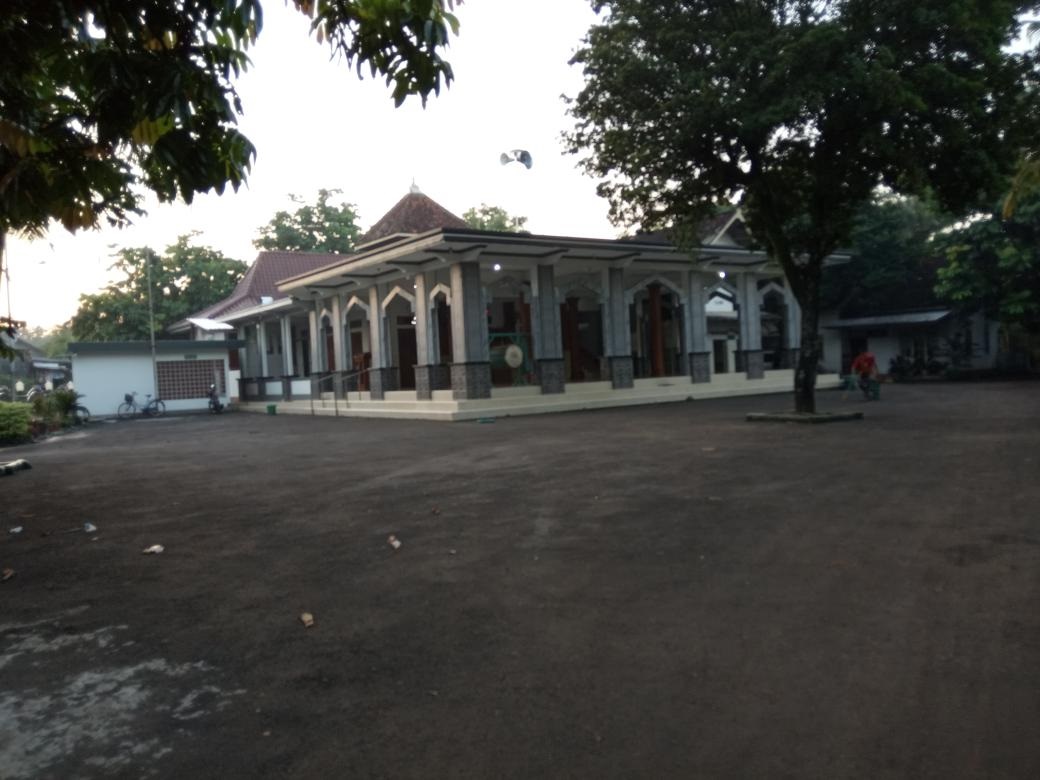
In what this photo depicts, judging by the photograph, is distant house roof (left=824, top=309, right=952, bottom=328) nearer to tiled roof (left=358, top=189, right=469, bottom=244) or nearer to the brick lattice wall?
tiled roof (left=358, top=189, right=469, bottom=244)

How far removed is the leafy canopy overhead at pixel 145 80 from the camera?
3359 mm

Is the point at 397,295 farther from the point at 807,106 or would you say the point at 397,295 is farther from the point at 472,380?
the point at 807,106

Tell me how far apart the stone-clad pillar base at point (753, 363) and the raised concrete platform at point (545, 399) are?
0.91 feet

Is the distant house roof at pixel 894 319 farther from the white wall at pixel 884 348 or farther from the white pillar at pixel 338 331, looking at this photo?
the white pillar at pixel 338 331

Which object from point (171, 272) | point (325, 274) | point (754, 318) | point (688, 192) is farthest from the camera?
point (171, 272)

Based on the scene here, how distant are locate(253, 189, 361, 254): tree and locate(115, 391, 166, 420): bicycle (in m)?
17.9

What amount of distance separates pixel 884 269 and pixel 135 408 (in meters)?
28.3

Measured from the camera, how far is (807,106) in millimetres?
11992

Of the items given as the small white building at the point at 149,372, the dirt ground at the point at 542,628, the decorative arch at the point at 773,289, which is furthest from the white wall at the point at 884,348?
the dirt ground at the point at 542,628

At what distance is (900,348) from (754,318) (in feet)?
33.2

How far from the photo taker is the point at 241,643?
391 centimetres

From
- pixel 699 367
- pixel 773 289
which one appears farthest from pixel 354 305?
pixel 773 289

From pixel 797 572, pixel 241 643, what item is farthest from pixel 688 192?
pixel 241 643

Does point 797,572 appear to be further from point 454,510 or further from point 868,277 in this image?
point 868,277
